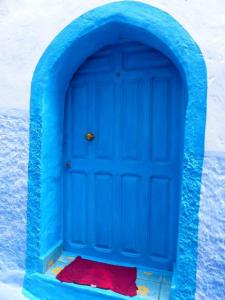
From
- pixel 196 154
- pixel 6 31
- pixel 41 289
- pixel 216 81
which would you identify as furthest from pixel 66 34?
pixel 41 289

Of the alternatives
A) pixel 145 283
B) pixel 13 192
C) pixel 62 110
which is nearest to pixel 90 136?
pixel 62 110

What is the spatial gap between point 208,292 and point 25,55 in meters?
2.42

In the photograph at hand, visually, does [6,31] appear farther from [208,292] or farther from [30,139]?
[208,292]

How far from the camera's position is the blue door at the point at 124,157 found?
240cm

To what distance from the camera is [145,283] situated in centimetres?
229

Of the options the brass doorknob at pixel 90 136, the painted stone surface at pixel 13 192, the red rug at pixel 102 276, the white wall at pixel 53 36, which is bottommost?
the red rug at pixel 102 276

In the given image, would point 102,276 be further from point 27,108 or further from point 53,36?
point 53,36

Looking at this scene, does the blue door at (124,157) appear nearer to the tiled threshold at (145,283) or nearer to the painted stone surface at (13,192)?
the tiled threshold at (145,283)

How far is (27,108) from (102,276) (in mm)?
1618

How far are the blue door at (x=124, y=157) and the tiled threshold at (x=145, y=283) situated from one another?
9 cm

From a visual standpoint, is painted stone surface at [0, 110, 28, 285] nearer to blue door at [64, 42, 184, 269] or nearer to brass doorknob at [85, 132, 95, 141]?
blue door at [64, 42, 184, 269]

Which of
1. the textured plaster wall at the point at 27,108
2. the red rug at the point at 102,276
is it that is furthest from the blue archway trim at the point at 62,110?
the red rug at the point at 102,276

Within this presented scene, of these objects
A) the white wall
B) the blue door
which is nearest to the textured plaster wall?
Result: the white wall

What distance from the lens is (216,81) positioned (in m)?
1.90
